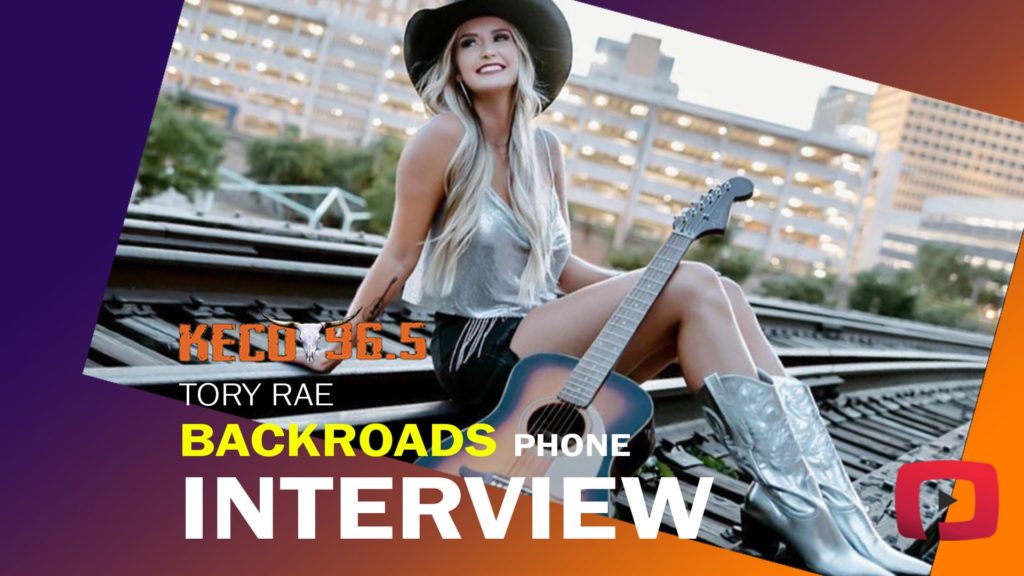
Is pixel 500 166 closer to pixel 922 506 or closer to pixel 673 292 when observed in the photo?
pixel 673 292

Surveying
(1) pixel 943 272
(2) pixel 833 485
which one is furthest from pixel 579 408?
(1) pixel 943 272

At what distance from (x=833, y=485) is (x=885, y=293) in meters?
17.5

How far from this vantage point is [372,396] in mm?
2174

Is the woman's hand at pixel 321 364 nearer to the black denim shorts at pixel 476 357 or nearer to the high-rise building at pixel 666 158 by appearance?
the black denim shorts at pixel 476 357

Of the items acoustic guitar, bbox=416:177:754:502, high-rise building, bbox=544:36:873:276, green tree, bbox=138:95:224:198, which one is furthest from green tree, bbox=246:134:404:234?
acoustic guitar, bbox=416:177:754:502

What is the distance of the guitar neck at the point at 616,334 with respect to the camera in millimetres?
1880

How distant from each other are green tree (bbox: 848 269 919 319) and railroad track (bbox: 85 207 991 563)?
1214 centimetres

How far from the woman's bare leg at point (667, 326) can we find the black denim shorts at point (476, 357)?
0.04m

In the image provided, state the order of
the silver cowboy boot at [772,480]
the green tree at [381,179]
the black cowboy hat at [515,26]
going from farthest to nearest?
1. the green tree at [381,179]
2. the black cowboy hat at [515,26]
3. the silver cowboy boot at [772,480]

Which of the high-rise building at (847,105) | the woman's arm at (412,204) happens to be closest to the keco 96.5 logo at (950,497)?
the woman's arm at (412,204)

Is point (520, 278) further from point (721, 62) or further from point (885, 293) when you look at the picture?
point (885, 293)

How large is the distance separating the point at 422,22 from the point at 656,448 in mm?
1267

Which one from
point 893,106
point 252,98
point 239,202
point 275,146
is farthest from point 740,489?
point 252,98

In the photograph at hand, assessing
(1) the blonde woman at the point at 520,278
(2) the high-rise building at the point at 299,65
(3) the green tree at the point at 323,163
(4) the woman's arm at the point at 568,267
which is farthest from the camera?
(2) the high-rise building at the point at 299,65
